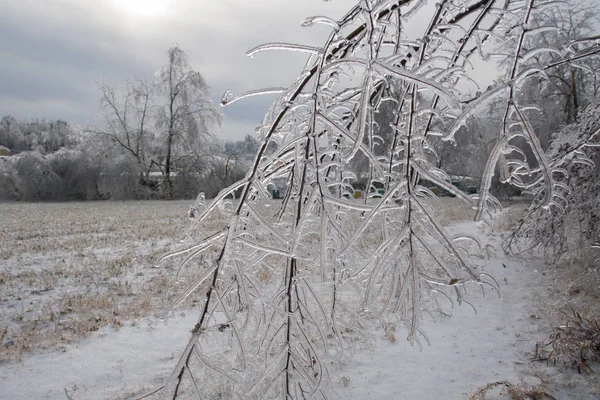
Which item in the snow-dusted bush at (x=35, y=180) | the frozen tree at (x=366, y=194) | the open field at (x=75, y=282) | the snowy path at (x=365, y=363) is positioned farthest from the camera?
the snow-dusted bush at (x=35, y=180)

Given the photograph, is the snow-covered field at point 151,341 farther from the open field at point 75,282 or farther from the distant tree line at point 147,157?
the distant tree line at point 147,157

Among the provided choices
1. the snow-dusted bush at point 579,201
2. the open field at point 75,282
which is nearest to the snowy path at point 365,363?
the open field at point 75,282

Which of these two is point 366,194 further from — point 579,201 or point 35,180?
point 35,180

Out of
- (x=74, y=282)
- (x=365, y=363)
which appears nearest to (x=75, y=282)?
(x=74, y=282)

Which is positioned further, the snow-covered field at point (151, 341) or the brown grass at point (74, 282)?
the brown grass at point (74, 282)

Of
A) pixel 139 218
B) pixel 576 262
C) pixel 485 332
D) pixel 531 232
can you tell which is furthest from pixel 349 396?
pixel 139 218

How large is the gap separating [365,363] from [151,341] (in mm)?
2150

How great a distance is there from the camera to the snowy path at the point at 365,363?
3150 millimetres

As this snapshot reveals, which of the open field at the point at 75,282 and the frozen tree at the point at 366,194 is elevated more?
the frozen tree at the point at 366,194

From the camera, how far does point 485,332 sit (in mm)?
4246

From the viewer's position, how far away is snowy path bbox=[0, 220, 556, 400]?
3150mm

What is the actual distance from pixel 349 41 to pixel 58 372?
3649mm

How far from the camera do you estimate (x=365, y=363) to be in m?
3.61

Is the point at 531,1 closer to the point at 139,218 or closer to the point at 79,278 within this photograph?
the point at 79,278
